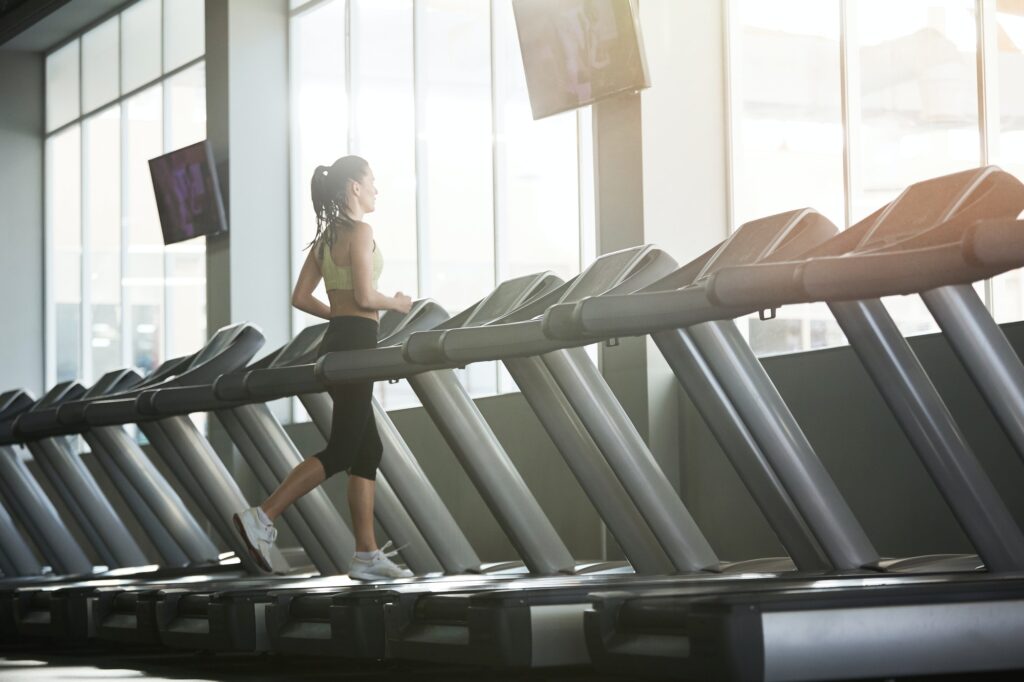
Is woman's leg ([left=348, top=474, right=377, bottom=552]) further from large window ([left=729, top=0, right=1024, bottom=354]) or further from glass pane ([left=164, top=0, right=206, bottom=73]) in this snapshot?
glass pane ([left=164, top=0, right=206, bottom=73])

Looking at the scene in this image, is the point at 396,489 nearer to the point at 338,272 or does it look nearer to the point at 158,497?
the point at 338,272

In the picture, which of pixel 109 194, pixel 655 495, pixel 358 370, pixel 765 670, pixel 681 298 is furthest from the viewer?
pixel 109 194

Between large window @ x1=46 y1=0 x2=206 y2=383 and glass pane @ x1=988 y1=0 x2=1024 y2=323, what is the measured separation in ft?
19.5

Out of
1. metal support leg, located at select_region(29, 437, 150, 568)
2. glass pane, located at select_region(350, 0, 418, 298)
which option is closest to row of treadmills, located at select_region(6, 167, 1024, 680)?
metal support leg, located at select_region(29, 437, 150, 568)

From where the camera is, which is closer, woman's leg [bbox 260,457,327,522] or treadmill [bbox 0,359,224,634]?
woman's leg [bbox 260,457,327,522]

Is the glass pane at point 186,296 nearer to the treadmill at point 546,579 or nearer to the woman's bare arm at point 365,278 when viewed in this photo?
the woman's bare arm at point 365,278

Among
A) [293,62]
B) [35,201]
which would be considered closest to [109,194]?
[35,201]

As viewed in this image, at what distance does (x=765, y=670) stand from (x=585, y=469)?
1.73 m

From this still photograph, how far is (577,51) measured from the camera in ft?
18.1

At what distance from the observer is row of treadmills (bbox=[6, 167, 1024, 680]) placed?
2605 millimetres

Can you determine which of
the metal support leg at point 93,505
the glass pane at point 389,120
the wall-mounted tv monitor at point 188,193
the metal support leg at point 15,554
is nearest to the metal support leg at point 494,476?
the metal support leg at point 93,505

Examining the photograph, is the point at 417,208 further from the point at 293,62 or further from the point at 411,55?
the point at 293,62

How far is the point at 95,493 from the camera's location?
6871 millimetres

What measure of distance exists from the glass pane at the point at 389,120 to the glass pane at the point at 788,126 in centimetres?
253
